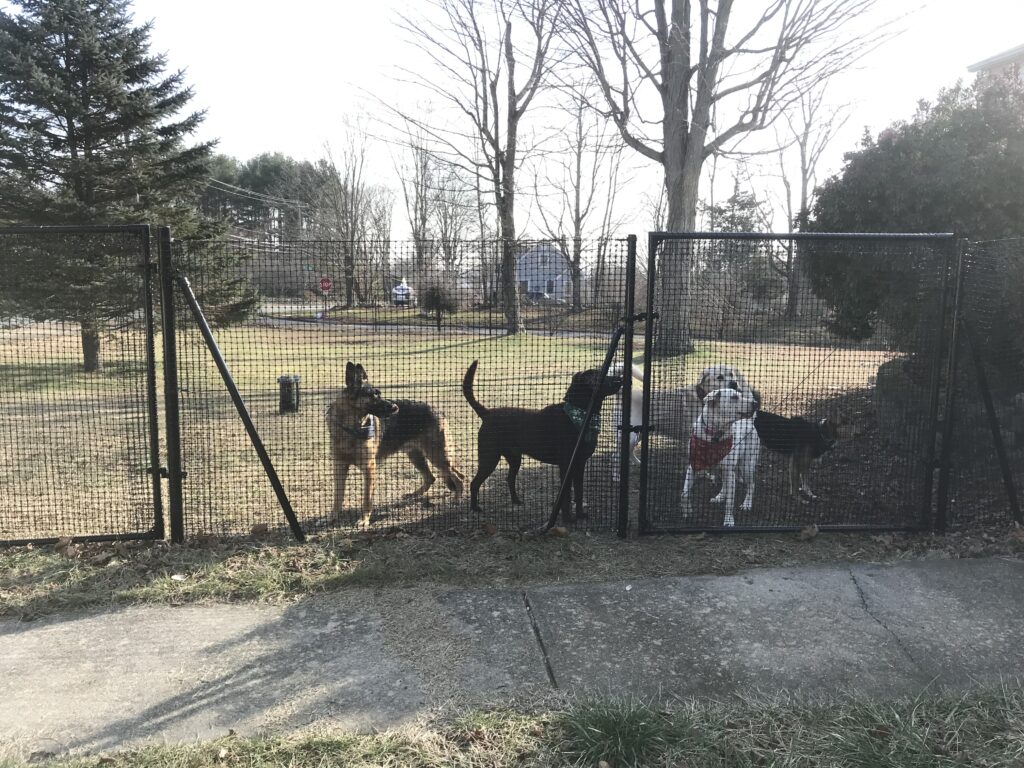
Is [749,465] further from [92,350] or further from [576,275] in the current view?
[92,350]

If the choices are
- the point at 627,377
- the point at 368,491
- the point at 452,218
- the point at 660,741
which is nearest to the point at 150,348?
the point at 368,491

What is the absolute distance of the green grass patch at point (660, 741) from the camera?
2.40m

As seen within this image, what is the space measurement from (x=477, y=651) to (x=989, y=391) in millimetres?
3853

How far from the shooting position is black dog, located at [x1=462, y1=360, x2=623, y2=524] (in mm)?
4621

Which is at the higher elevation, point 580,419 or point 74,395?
point 580,419

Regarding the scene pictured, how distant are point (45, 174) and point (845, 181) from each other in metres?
14.1

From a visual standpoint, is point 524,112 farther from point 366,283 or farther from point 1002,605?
point 1002,605

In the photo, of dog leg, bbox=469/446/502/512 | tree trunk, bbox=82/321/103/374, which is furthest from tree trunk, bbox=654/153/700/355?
tree trunk, bbox=82/321/103/374

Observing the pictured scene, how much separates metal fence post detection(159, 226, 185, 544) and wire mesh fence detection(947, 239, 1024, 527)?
4986 mm

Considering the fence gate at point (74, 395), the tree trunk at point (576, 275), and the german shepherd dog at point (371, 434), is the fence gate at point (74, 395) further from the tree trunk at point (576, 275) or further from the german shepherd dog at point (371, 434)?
the tree trunk at point (576, 275)

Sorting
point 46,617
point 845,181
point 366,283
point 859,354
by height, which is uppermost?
point 845,181

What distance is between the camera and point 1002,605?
3.60 m

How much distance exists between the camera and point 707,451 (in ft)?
16.8

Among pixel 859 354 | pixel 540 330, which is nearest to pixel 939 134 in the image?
pixel 859 354
